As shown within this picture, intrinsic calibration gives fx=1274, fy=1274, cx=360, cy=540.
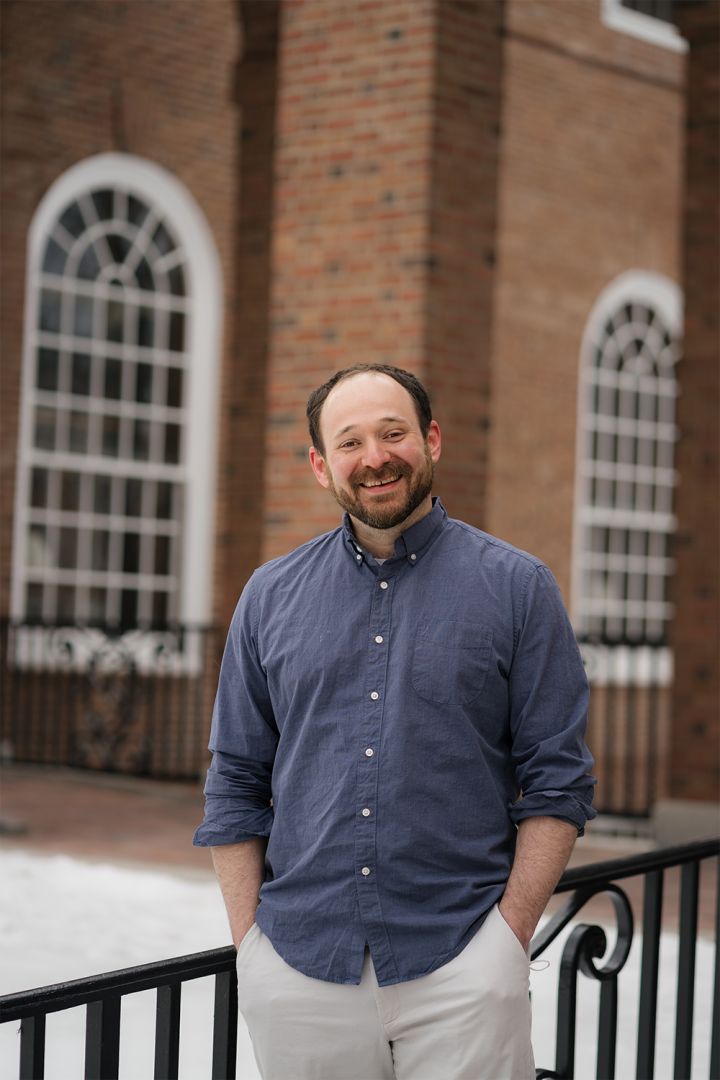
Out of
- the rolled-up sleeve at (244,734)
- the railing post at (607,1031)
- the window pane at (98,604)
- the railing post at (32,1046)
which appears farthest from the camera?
the window pane at (98,604)

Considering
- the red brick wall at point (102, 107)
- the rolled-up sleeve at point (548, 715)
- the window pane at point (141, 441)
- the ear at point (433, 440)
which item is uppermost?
the red brick wall at point (102, 107)

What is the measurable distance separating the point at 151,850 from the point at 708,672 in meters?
3.46

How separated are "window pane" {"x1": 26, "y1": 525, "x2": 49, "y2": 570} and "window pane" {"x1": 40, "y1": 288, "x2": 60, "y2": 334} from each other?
174 cm

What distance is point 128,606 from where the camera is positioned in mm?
11633

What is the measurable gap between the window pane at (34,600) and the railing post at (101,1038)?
9424mm

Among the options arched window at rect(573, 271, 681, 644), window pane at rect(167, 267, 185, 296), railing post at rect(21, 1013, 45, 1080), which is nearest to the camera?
railing post at rect(21, 1013, 45, 1080)

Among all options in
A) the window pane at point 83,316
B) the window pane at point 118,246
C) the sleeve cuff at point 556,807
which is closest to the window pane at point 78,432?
the window pane at point 83,316

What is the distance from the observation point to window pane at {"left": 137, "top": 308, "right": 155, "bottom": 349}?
38.2 ft

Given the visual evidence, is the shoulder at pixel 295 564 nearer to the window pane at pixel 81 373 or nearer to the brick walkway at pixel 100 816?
the brick walkway at pixel 100 816

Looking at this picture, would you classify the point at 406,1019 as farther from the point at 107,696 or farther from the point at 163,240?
the point at 163,240

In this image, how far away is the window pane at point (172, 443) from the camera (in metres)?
11.9

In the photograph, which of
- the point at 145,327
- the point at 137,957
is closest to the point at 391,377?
the point at 137,957

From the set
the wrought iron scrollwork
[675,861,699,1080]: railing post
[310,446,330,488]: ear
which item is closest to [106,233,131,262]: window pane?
[675,861,699,1080]: railing post

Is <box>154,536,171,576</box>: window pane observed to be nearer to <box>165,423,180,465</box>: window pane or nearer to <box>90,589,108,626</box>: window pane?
<box>90,589,108,626</box>: window pane
